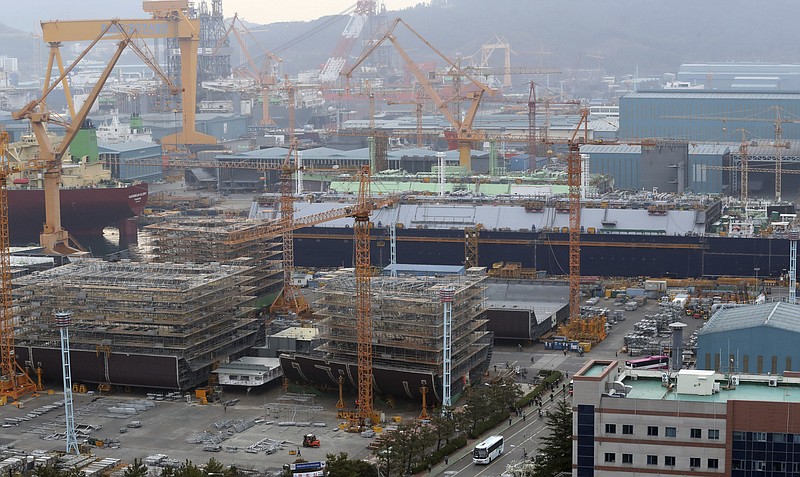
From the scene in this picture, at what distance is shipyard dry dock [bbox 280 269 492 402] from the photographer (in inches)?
1492

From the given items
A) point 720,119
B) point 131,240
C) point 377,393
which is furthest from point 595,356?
point 720,119

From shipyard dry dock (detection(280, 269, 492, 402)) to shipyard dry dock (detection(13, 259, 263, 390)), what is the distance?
8.99ft

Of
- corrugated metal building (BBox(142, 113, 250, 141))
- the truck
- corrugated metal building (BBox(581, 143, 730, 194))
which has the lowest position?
the truck

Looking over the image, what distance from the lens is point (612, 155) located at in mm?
78062

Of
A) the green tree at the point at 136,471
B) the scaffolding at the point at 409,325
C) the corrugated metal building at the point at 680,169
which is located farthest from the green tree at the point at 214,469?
the corrugated metal building at the point at 680,169

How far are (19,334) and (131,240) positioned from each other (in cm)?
2879

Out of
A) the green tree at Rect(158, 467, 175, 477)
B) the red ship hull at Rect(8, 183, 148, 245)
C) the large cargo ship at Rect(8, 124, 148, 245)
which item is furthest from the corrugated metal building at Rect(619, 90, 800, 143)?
the green tree at Rect(158, 467, 175, 477)

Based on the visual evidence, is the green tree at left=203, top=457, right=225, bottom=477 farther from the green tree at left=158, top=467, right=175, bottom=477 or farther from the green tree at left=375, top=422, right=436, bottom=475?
the green tree at left=375, top=422, right=436, bottom=475

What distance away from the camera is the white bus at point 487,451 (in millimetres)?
32938

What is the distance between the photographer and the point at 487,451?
3303 centimetres

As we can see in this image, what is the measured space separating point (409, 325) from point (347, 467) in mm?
8176

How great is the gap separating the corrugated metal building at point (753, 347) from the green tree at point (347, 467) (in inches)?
345

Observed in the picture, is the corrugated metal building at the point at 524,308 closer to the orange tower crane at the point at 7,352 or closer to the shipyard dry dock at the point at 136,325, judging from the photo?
the shipyard dry dock at the point at 136,325

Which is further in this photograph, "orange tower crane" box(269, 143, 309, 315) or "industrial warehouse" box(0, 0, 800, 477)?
"orange tower crane" box(269, 143, 309, 315)
